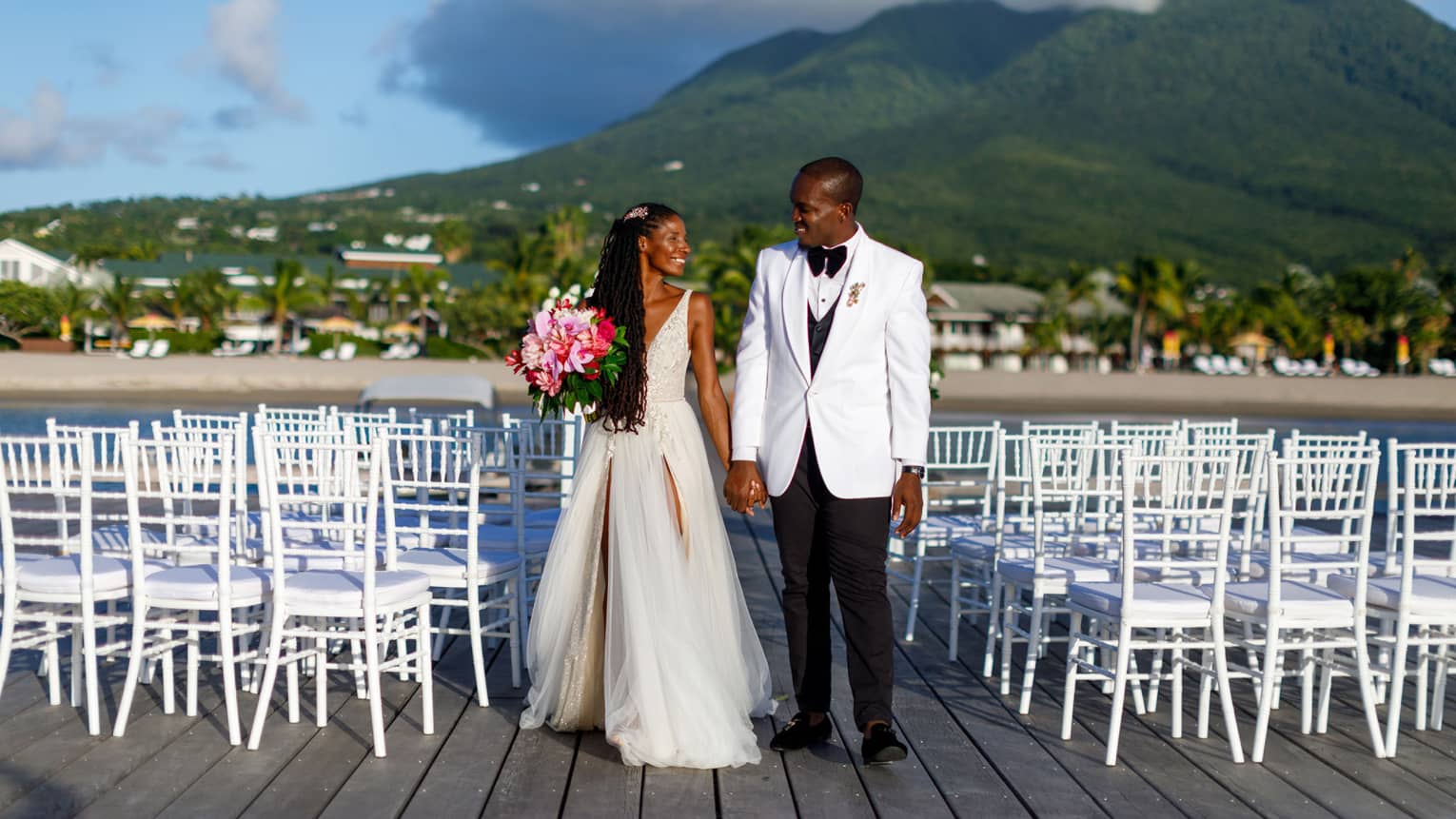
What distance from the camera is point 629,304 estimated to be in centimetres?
443

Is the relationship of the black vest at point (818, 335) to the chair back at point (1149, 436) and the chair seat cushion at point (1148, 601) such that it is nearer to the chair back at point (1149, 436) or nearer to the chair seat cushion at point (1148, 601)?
the chair seat cushion at point (1148, 601)

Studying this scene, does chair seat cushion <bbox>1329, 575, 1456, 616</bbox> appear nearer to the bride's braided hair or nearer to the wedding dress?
the wedding dress

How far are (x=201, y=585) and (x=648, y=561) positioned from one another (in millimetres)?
1614

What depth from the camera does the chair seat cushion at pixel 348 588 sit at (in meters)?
4.39

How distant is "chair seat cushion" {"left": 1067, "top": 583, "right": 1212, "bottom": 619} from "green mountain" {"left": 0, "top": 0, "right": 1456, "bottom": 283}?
104 m

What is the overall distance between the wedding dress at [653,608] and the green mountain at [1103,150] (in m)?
104

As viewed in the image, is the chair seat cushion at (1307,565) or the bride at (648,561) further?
the chair seat cushion at (1307,565)

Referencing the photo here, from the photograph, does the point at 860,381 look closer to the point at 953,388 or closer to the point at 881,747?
the point at 881,747

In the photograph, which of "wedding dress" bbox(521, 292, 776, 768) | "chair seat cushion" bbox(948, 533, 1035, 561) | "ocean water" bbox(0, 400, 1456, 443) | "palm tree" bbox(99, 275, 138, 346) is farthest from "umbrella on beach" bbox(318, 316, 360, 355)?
"wedding dress" bbox(521, 292, 776, 768)

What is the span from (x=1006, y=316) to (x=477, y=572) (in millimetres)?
77767

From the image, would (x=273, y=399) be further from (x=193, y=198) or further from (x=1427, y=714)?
(x=193, y=198)

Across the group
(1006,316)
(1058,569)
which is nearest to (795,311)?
(1058,569)

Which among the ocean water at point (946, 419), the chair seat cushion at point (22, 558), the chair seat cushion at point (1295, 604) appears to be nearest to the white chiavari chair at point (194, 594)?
the chair seat cushion at point (22, 558)

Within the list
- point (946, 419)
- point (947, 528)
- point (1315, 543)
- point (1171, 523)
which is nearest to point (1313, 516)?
point (1171, 523)
